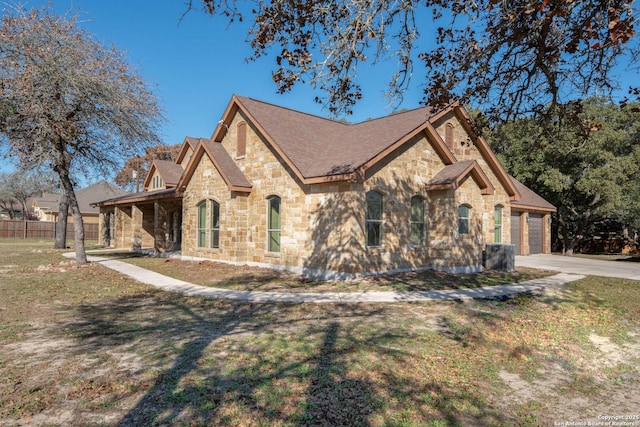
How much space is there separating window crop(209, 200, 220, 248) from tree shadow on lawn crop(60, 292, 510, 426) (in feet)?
28.4

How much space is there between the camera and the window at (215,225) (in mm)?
16891

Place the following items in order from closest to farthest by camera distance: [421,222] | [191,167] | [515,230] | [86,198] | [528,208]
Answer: [421,222], [191,167], [528,208], [515,230], [86,198]

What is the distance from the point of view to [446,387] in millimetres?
4676

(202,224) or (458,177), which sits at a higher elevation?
(458,177)

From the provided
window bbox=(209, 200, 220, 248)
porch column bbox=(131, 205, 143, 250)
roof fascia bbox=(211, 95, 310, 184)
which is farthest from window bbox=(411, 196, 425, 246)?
porch column bbox=(131, 205, 143, 250)

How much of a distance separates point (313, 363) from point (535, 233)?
22.9 m

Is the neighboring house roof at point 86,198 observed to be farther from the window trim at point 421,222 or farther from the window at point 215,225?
the window trim at point 421,222

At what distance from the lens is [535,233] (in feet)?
78.5

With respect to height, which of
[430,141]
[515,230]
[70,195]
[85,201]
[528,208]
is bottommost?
[515,230]

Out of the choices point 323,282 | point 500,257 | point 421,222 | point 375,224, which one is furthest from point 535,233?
point 323,282

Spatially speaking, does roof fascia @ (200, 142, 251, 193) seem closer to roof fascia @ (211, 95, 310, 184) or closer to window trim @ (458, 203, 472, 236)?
roof fascia @ (211, 95, 310, 184)

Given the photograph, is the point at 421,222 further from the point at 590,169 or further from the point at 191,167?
the point at 590,169

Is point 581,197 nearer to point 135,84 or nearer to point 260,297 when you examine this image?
point 260,297

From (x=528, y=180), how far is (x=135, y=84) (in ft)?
81.9
